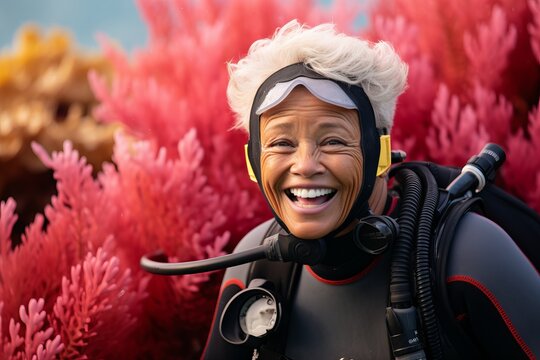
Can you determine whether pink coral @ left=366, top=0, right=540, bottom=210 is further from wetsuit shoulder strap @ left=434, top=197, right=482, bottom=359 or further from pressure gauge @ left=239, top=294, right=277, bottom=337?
pressure gauge @ left=239, top=294, right=277, bottom=337

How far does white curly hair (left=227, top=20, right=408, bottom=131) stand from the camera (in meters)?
A: 1.42

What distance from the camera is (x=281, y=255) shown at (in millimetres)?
1463

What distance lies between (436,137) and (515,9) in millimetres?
504

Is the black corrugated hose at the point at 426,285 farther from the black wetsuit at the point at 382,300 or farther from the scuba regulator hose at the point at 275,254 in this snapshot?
the scuba regulator hose at the point at 275,254

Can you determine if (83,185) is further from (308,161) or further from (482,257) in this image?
(482,257)

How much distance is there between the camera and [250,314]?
1.55 meters

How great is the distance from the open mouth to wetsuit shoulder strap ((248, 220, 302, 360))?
9.6 inches

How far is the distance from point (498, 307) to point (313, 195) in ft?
1.39

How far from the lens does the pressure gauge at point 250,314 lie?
152 centimetres

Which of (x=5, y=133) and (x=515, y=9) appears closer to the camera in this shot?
(x=515, y=9)

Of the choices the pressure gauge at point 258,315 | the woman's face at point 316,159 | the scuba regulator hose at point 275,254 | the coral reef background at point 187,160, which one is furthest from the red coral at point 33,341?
the woman's face at point 316,159

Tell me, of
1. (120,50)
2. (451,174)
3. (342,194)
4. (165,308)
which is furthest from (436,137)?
(120,50)

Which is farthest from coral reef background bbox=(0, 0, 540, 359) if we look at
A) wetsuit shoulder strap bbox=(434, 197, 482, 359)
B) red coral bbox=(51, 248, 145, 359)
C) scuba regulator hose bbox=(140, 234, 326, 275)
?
wetsuit shoulder strap bbox=(434, 197, 482, 359)

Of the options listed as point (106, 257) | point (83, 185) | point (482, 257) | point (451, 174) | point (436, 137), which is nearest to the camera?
point (482, 257)
